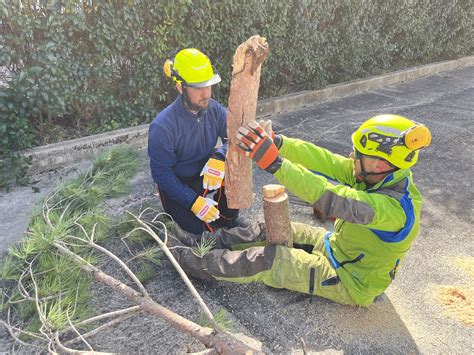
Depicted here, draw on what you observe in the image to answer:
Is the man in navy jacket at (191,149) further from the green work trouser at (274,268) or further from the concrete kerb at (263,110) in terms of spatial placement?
the concrete kerb at (263,110)

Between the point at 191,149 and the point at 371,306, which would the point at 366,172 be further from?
the point at 191,149

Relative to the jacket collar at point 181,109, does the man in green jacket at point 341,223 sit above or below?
below

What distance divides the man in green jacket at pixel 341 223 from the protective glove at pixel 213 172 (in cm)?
42

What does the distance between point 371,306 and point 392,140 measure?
1211 millimetres

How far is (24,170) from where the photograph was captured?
423 cm

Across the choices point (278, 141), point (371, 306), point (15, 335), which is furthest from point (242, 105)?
point (15, 335)

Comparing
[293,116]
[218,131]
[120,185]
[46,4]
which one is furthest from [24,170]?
[293,116]

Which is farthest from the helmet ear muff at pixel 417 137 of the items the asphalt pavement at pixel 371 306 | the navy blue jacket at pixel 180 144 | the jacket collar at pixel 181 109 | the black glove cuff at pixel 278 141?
the jacket collar at pixel 181 109

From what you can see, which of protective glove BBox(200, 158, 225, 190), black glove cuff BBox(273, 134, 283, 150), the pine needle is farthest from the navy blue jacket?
black glove cuff BBox(273, 134, 283, 150)

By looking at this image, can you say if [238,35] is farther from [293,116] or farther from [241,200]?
[241,200]

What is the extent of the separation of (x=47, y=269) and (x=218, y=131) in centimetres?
169

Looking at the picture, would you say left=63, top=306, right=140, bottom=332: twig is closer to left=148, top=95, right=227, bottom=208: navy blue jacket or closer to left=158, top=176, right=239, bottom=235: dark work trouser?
left=148, top=95, right=227, bottom=208: navy blue jacket

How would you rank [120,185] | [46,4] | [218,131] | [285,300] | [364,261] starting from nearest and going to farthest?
[364,261] → [285,300] → [218,131] → [120,185] → [46,4]

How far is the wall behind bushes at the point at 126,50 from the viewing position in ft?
14.1
